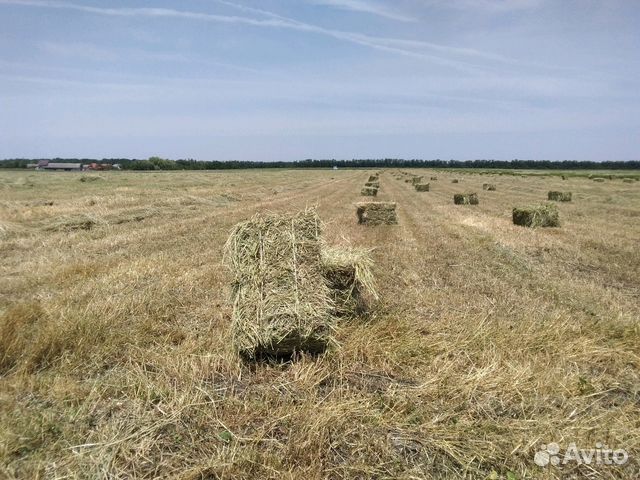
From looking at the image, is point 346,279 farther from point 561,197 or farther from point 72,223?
point 561,197

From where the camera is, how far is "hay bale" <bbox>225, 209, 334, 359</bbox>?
5.04m

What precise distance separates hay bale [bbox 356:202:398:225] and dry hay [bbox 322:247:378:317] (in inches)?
401

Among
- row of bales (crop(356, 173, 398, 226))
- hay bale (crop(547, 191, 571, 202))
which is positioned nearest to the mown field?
row of bales (crop(356, 173, 398, 226))

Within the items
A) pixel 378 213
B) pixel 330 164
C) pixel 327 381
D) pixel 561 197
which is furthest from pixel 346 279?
pixel 330 164

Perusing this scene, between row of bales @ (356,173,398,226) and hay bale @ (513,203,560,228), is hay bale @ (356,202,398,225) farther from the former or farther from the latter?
hay bale @ (513,203,560,228)

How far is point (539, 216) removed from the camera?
15.7 meters

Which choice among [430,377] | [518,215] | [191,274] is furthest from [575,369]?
[518,215]

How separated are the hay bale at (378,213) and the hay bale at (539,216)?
4.20 m

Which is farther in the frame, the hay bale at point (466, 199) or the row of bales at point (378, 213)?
the hay bale at point (466, 199)

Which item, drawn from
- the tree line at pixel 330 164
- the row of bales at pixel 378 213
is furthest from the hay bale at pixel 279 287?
the tree line at pixel 330 164

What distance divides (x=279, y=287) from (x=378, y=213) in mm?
11326

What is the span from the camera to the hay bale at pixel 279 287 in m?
5.04

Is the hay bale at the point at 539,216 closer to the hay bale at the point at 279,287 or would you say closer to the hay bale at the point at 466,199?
the hay bale at the point at 466,199

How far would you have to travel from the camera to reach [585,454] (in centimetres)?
358
